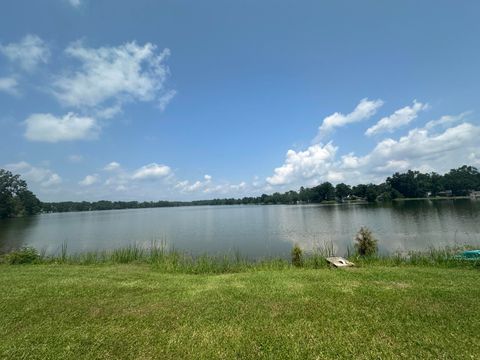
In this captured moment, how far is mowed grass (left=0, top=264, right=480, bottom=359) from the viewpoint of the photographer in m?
3.87

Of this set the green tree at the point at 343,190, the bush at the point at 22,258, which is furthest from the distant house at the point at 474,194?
Answer: the bush at the point at 22,258

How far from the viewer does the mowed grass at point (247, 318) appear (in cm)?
387

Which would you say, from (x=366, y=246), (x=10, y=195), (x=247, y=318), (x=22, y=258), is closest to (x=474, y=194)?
(x=366, y=246)

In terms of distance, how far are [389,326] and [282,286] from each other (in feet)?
8.75

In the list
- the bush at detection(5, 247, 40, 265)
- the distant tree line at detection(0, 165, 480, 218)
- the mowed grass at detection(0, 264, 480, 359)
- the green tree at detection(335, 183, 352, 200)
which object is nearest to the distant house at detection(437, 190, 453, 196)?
the distant tree line at detection(0, 165, 480, 218)

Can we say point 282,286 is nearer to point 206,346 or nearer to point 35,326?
point 206,346

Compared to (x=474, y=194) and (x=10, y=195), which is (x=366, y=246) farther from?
(x=474, y=194)

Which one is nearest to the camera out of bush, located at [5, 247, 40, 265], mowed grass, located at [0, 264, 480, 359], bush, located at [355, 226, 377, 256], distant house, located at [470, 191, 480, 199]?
mowed grass, located at [0, 264, 480, 359]

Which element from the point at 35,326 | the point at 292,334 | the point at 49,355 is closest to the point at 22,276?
the point at 35,326

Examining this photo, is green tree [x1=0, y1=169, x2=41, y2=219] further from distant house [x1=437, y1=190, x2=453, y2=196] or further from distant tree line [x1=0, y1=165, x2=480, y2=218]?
distant house [x1=437, y1=190, x2=453, y2=196]

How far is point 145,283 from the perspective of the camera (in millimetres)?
7348

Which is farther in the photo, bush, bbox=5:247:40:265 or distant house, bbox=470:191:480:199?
distant house, bbox=470:191:480:199

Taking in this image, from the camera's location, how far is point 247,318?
4844 mm

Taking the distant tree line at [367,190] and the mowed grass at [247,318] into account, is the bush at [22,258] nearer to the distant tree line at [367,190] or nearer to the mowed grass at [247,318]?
the mowed grass at [247,318]
